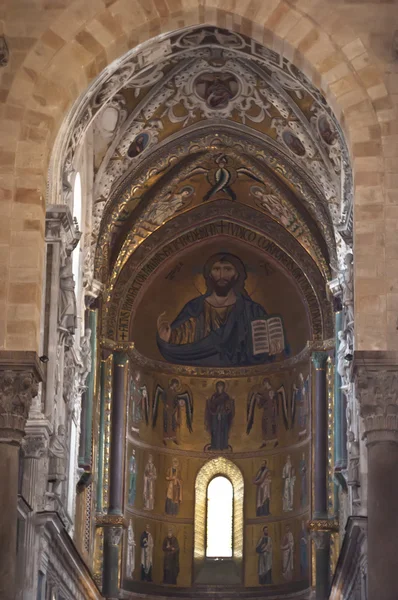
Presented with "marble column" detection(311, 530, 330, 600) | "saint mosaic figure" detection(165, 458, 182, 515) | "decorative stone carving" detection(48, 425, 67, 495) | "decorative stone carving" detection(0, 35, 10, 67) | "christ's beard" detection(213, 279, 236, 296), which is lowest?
"marble column" detection(311, 530, 330, 600)

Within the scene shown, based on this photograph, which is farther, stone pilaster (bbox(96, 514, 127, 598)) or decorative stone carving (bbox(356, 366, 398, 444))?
stone pilaster (bbox(96, 514, 127, 598))

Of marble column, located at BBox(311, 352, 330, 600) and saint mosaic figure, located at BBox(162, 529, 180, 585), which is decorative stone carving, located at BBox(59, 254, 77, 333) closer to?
marble column, located at BBox(311, 352, 330, 600)

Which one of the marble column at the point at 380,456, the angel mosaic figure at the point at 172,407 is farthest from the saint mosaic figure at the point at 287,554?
the marble column at the point at 380,456

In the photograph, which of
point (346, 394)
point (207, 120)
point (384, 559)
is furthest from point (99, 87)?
point (384, 559)

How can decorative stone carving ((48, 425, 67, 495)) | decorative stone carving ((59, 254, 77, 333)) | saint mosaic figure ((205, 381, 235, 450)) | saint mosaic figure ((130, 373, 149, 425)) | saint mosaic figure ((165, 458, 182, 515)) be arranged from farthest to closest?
saint mosaic figure ((205, 381, 235, 450)) < saint mosaic figure ((165, 458, 182, 515)) < saint mosaic figure ((130, 373, 149, 425)) < decorative stone carving ((59, 254, 77, 333)) < decorative stone carving ((48, 425, 67, 495))

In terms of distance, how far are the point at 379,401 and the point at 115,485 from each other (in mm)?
14051

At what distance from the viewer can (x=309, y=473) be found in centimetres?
3416

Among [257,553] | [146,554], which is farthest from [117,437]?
[257,553]

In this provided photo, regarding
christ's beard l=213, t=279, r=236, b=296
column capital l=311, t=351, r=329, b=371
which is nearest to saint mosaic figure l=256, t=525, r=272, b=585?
column capital l=311, t=351, r=329, b=371

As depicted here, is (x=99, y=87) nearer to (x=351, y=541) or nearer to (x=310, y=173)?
(x=310, y=173)

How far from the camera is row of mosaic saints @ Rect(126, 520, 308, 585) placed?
34344mm

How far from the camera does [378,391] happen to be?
20891mm

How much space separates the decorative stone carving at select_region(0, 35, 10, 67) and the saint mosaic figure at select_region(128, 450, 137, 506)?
14414 mm

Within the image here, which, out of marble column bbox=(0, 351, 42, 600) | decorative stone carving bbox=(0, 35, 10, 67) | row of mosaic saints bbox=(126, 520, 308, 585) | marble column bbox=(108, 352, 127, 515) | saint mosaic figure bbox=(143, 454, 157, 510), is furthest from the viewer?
saint mosaic figure bbox=(143, 454, 157, 510)
